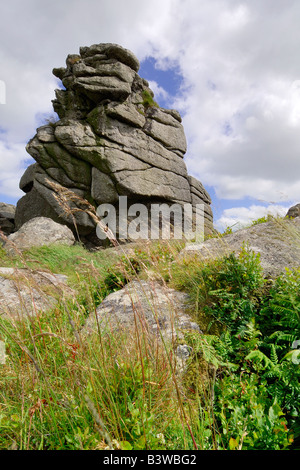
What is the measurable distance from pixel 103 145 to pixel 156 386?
16.2 meters

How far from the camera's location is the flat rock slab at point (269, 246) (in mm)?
4094

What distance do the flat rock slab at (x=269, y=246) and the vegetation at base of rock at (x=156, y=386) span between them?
2.26 ft

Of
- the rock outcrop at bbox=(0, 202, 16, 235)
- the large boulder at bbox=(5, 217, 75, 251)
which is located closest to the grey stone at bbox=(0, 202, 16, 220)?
the rock outcrop at bbox=(0, 202, 16, 235)

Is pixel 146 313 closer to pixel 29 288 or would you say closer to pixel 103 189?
pixel 29 288

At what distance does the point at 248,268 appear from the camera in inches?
139

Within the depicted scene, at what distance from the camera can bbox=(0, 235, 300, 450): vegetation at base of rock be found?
1.77 meters

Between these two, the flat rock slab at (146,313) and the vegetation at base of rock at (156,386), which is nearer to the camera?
the vegetation at base of rock at (156,386)

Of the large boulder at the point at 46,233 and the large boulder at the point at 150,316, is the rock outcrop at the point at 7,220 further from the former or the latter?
the large boulder at the point at 150,316

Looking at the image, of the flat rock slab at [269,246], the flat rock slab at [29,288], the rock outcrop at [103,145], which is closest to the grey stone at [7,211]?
the rock outcrop at [103,145]

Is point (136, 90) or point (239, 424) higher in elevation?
point (136, 90)
